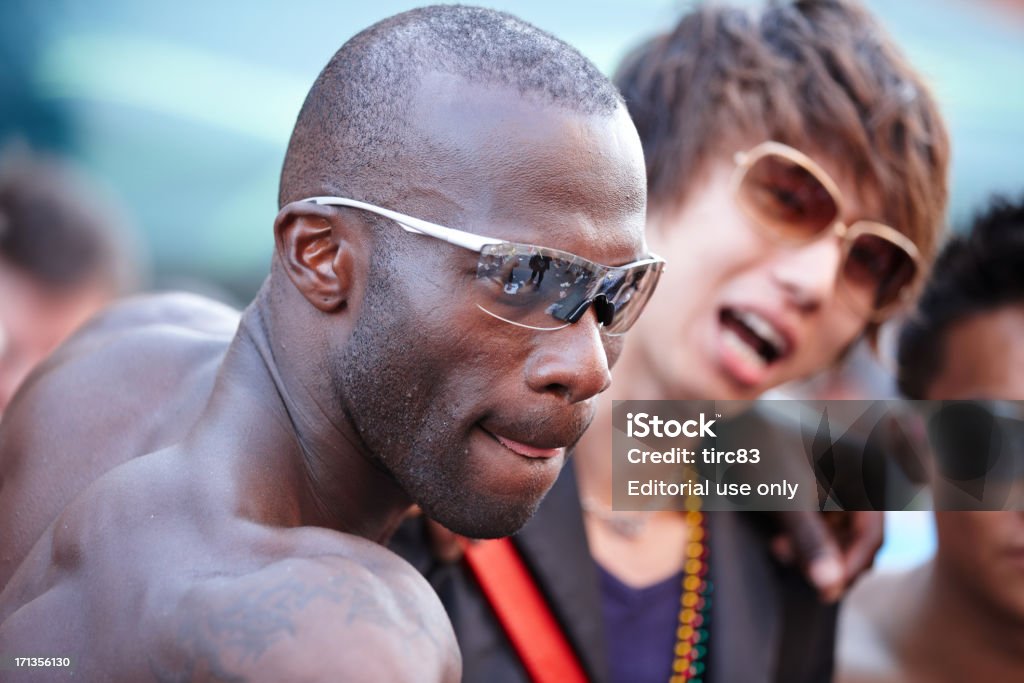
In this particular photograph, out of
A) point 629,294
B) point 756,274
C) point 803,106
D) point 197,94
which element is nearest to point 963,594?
point 756,274

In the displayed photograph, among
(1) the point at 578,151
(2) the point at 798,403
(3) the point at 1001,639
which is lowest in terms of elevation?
(3) the point at 1001,639

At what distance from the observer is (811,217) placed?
3148 mm

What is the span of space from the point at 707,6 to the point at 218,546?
8.74ft

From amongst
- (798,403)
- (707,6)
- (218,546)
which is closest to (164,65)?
(707,6)

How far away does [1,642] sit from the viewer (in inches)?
62.8

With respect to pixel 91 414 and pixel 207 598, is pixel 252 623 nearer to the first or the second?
pixel 207 598

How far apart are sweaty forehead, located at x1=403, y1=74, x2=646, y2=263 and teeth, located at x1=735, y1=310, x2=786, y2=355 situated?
1.48 metres

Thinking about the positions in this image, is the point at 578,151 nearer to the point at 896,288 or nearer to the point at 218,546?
the point at 218,546

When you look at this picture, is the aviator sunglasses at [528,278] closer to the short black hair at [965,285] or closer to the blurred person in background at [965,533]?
the blurred person in background at [965,533]

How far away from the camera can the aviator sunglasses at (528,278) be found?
5.53 feet

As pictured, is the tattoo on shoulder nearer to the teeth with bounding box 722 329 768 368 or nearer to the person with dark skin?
the person with dark skin

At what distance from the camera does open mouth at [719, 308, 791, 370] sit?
3111 mm

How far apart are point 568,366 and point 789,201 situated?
1665mm

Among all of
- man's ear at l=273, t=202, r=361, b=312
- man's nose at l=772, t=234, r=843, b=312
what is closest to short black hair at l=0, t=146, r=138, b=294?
man's nose at l=772, t=234, r=843, b=312
